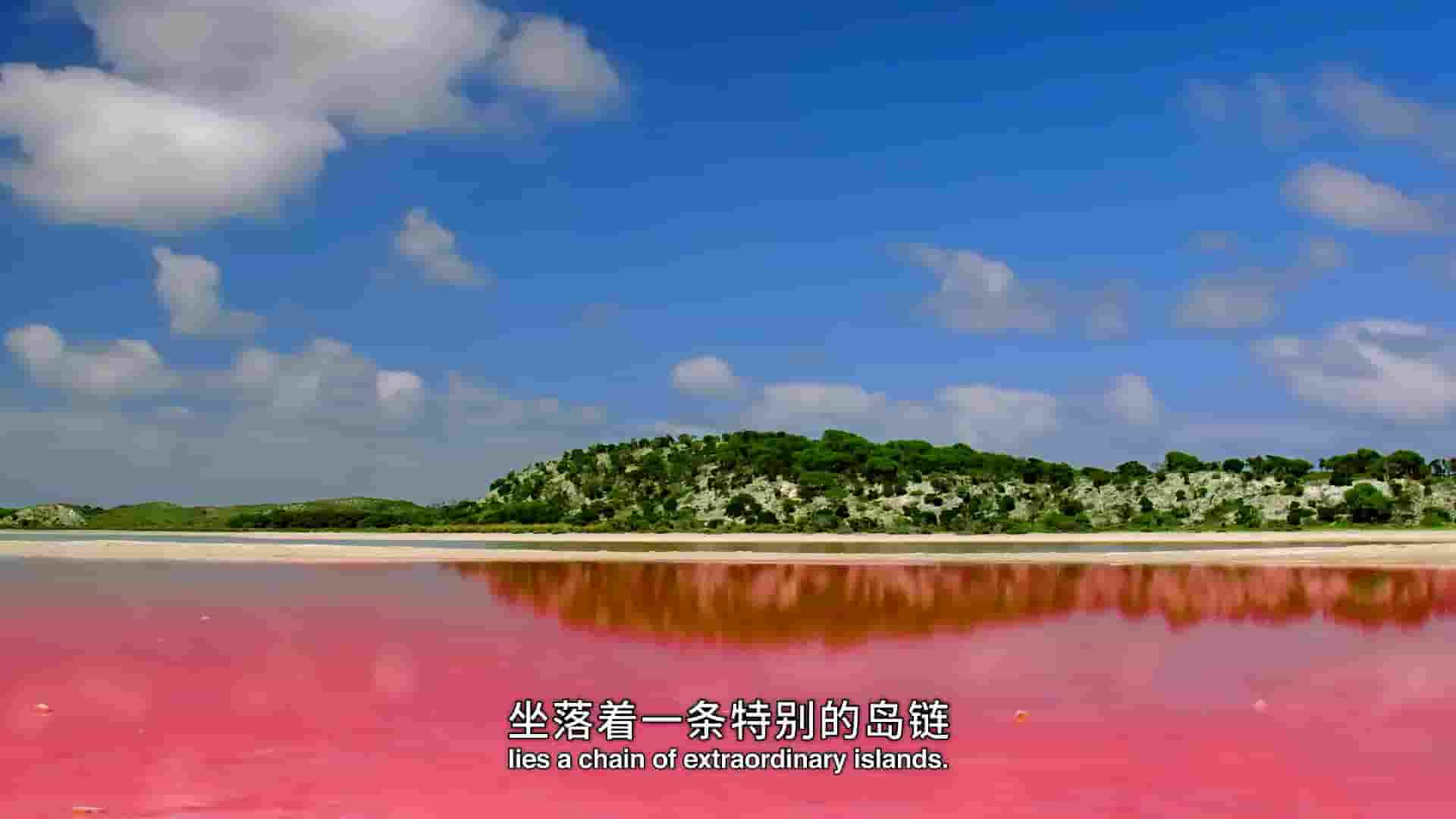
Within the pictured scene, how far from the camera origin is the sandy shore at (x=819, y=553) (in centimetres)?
5359

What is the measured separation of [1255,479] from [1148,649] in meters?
90.1

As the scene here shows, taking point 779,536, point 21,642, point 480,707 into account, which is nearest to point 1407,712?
point 480,707

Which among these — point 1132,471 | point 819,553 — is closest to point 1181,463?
point 1132,471

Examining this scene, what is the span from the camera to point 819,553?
61.4m

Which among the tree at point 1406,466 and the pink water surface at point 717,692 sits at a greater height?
the tree at point 1406,466

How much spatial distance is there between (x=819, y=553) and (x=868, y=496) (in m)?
46.8

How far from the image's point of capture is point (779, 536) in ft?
290

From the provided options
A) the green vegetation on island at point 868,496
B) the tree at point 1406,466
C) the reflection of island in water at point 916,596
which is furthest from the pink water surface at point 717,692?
the tree at point 1406,466

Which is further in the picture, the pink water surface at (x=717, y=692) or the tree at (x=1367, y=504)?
the tree at (x=1367, y=504)

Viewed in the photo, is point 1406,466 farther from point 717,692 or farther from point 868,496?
point 717,692

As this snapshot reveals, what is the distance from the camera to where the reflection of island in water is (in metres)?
27.4

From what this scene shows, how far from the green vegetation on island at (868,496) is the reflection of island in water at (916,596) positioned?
47.3 metres

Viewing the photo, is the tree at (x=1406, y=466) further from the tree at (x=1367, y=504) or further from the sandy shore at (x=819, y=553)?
the sandy shore at (x=819, y=553)

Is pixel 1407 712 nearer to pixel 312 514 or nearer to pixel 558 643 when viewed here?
pixel 558 643
